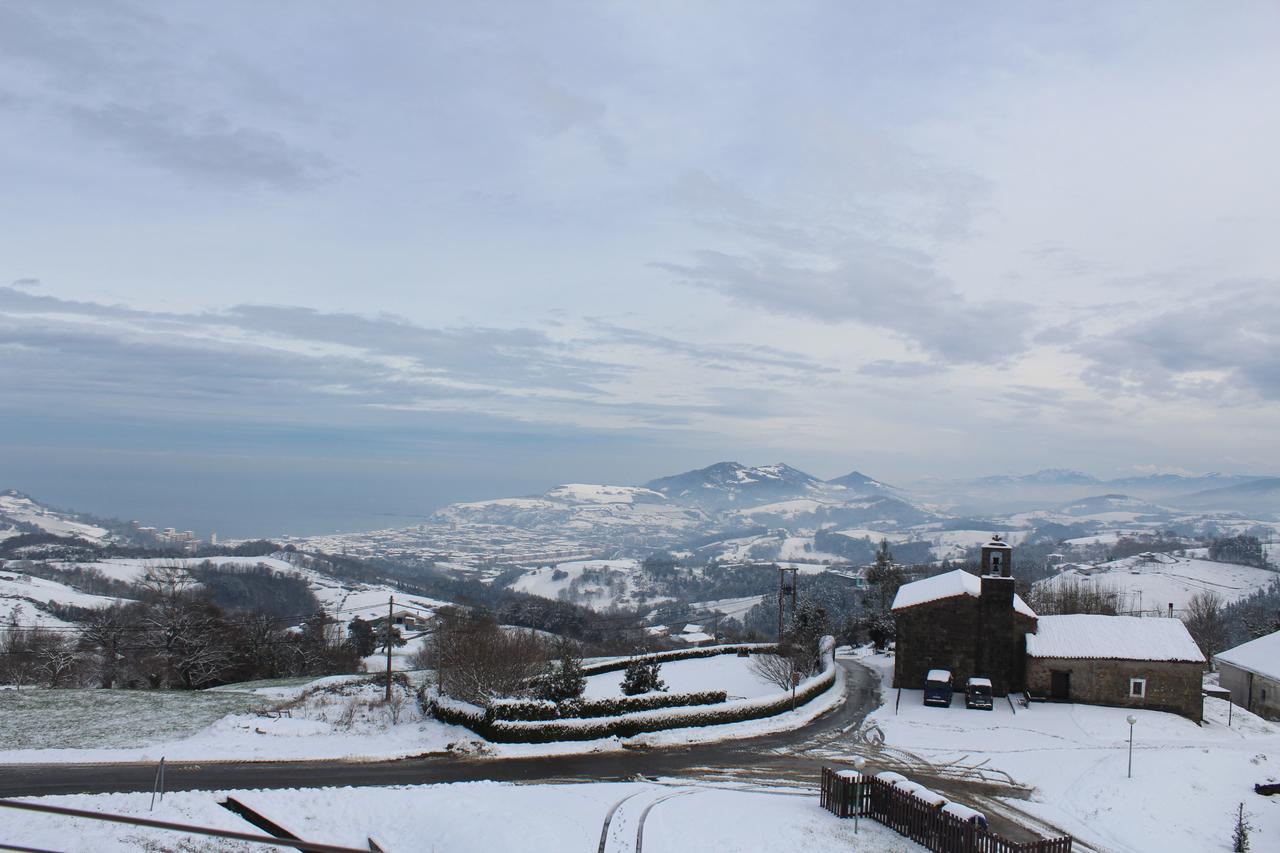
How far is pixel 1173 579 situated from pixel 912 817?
531ft

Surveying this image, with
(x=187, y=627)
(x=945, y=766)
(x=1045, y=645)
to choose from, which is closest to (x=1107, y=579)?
(x=1045, y=645)

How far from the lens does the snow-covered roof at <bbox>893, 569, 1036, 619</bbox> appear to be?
130 ft

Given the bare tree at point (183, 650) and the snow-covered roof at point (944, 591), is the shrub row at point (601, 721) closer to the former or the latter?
the snow-covered roof at point (944, 591)

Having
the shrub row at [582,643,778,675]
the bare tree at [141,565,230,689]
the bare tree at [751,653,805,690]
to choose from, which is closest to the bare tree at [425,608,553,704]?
the bare tree at [751,653,805,690]

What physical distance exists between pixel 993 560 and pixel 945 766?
14259 millimetres

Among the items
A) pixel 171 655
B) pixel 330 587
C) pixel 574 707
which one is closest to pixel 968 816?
pixel 574 707

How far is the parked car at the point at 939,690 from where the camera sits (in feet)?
120

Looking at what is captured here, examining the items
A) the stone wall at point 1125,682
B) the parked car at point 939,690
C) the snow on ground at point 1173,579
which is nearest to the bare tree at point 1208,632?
the stone wall at point 1125,682

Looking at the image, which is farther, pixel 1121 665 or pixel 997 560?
pixel 997 560

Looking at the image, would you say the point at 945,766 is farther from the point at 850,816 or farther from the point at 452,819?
the point at 452,819

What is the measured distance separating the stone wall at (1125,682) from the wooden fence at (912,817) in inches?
757

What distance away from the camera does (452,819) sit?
20547mm

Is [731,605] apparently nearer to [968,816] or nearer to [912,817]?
[912,817]

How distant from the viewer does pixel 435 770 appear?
1073 inches
